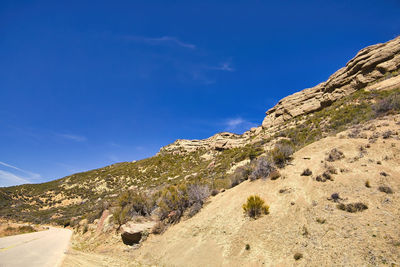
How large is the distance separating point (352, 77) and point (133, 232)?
3796cm

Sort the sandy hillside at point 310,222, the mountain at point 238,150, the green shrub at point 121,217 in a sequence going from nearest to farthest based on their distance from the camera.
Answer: the sandy hillside at point 310,222
the green shrub at point 121,217
the mountain at point 238,150

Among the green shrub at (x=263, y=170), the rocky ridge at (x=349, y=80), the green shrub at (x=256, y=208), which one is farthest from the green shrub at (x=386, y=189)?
the rocky ridge at (x=349, y=80)

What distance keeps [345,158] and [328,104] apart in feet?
Answer: 90.2

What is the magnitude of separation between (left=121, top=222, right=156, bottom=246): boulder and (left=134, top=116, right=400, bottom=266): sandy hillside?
2.11ft

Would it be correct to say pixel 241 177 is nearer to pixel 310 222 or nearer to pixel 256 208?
pixel 256 208

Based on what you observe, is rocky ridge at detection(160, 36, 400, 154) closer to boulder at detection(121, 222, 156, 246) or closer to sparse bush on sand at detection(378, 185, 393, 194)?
sparse bush on sand at detection(378, 185, 393, 194)

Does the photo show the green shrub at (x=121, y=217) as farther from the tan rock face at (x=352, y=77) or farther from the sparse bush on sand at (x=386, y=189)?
the tan rock face at (x=352, y=77)

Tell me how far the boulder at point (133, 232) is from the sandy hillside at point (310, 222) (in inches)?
25.3

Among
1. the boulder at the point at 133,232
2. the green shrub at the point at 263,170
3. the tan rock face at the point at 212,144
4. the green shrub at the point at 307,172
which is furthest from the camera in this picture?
the tan rock face at the point at 212,144

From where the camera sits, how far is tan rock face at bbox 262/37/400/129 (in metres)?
26.1

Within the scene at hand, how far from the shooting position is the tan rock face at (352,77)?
2608 cm

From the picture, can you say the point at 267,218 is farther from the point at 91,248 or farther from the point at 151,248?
Answer: the point at 91,248

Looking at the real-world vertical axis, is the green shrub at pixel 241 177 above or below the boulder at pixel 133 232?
above

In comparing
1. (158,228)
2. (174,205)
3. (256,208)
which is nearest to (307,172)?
(256,208)
